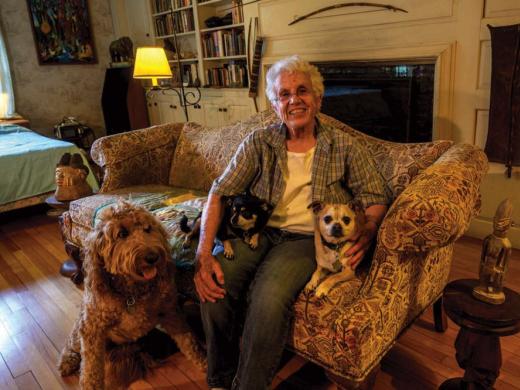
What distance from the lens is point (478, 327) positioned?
1135 mm

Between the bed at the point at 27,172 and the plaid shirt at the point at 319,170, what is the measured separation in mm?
2172

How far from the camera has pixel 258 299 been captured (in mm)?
1250

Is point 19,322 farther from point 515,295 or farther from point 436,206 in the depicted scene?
point 515,295

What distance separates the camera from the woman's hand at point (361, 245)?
130 cm

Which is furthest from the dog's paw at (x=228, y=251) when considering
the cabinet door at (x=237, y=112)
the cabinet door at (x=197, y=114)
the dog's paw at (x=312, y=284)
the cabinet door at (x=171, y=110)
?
the cabinet door at (x=171, y=110)

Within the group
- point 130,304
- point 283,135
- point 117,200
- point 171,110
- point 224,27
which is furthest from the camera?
point 171,110

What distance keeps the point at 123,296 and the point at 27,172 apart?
244 centimetres

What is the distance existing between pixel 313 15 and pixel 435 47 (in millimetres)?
1005

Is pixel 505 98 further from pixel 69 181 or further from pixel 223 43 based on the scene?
pixel 223 43

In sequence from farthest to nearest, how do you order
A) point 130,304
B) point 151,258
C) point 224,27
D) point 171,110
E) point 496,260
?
point 171,110
point 224,27
point 130,304
point 151,258
point 496,260

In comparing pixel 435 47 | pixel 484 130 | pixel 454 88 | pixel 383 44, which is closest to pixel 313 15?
pixel 383 44

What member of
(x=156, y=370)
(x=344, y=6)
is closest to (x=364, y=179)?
(x=156, y=370)

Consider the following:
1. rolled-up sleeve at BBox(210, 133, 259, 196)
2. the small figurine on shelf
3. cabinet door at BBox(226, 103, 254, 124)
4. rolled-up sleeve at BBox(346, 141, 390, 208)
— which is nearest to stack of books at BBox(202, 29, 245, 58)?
cabinet door at BBox(226, 103, 254, 124)

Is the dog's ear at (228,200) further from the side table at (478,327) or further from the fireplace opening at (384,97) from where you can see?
the fireplace opening at (384,97)
